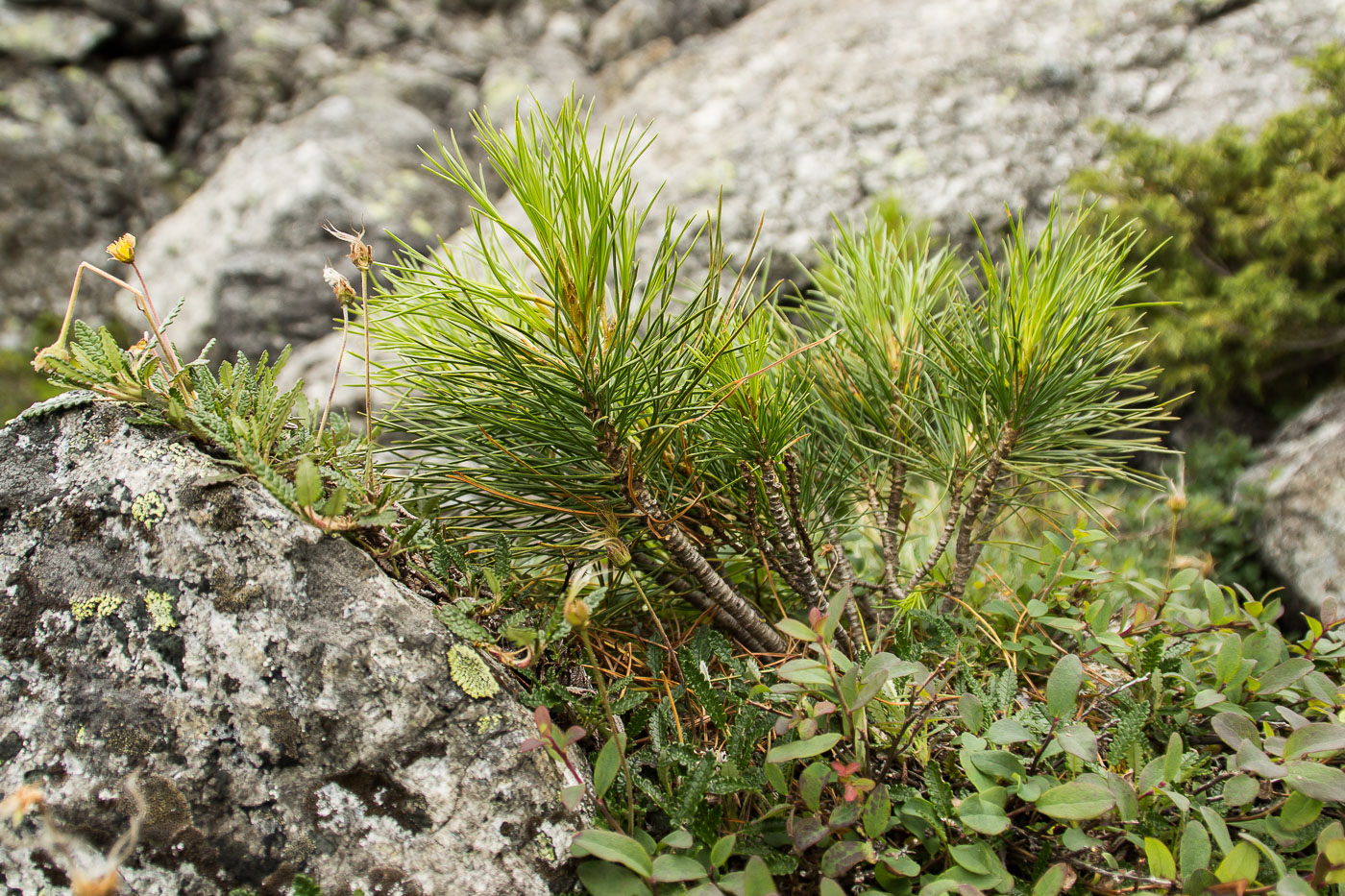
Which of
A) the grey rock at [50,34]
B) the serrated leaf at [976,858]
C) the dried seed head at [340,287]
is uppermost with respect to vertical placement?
the grey rock at [50,34]

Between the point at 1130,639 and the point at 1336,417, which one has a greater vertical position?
the point at 1130,639

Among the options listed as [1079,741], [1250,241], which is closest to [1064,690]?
[1079,741]

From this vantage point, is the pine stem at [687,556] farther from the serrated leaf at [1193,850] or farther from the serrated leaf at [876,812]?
the serrated leaf at [1193,850]

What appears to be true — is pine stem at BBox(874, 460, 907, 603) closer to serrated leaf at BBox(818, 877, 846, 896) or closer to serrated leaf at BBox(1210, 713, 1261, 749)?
serrated leaf at BBox(1210, 713, 1261, 749)

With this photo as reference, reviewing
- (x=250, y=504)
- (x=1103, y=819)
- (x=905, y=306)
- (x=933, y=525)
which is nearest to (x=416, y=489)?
(x=250, y=504)

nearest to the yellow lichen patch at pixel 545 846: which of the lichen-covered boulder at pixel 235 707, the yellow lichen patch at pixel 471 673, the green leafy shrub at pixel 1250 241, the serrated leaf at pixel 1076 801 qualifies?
the lichen-covered boulder at pixel 235 707

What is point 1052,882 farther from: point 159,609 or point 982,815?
point 159,609

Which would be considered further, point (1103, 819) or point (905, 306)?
point (905, 306)

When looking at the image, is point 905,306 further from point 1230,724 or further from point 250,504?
point 250,504
